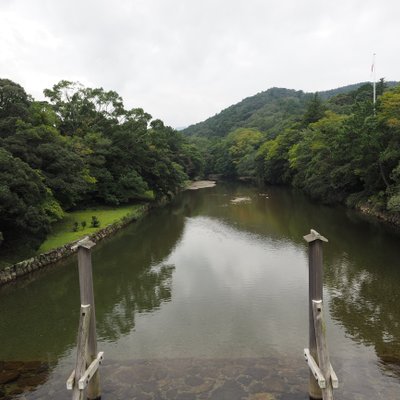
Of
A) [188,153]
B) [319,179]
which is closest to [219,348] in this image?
[319,179]

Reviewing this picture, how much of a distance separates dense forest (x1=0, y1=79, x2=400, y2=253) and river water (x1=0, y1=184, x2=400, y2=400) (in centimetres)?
395

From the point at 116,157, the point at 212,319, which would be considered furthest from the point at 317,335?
the point at 116,157

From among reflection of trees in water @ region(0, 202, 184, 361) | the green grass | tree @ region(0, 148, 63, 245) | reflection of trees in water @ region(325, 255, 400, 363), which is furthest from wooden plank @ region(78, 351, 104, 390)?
the green grass

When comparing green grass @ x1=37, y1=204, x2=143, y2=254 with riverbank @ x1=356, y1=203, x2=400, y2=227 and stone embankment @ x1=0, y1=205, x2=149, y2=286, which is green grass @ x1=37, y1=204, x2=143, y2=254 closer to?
stone embankment @ x1=0, y1=205, x2=149, y2=286

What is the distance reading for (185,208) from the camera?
43.6 m

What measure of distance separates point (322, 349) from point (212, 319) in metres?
6.42

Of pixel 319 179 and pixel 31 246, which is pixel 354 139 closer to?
pixel 319 179

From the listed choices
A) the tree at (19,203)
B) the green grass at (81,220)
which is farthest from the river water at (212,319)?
the tree at (19,203)

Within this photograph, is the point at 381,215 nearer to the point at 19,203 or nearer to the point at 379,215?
the point at 379,215

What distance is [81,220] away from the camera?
30.2 m

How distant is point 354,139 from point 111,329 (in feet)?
83.8

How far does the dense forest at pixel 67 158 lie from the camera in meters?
17.9

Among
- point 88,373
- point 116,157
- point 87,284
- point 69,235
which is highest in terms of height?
point 116,157

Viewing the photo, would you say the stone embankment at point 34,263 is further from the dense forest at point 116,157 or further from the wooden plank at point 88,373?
the wooden plank at point 88,373
